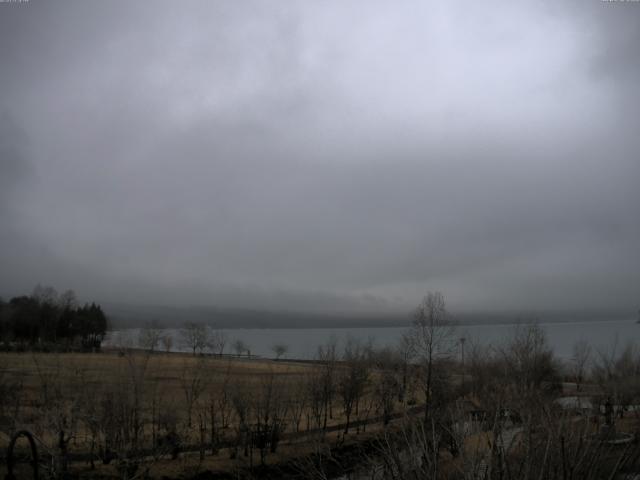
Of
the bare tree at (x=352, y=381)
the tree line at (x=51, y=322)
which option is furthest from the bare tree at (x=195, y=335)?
the bare tree at (x=352, y=381)

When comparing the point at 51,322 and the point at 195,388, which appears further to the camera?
the point at 51,322

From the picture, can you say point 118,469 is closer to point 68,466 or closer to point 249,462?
point 68,466

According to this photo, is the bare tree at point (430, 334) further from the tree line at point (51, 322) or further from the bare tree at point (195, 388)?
the tree line at point (51, 322)

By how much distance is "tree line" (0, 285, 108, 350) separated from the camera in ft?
451

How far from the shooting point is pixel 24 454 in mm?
33281

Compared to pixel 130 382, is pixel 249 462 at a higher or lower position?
lower

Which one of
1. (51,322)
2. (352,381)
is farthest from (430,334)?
(51,322)

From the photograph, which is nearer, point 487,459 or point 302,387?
point 487,459

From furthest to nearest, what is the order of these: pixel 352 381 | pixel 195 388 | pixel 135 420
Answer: pixel 352 381
pixel 195 388
pixel 135 420

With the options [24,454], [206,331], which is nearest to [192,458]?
[24,454]

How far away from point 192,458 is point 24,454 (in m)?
10.5

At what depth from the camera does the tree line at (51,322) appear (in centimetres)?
13738

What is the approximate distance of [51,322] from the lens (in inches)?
5669

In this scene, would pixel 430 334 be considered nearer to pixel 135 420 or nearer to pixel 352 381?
pixel 352 381
